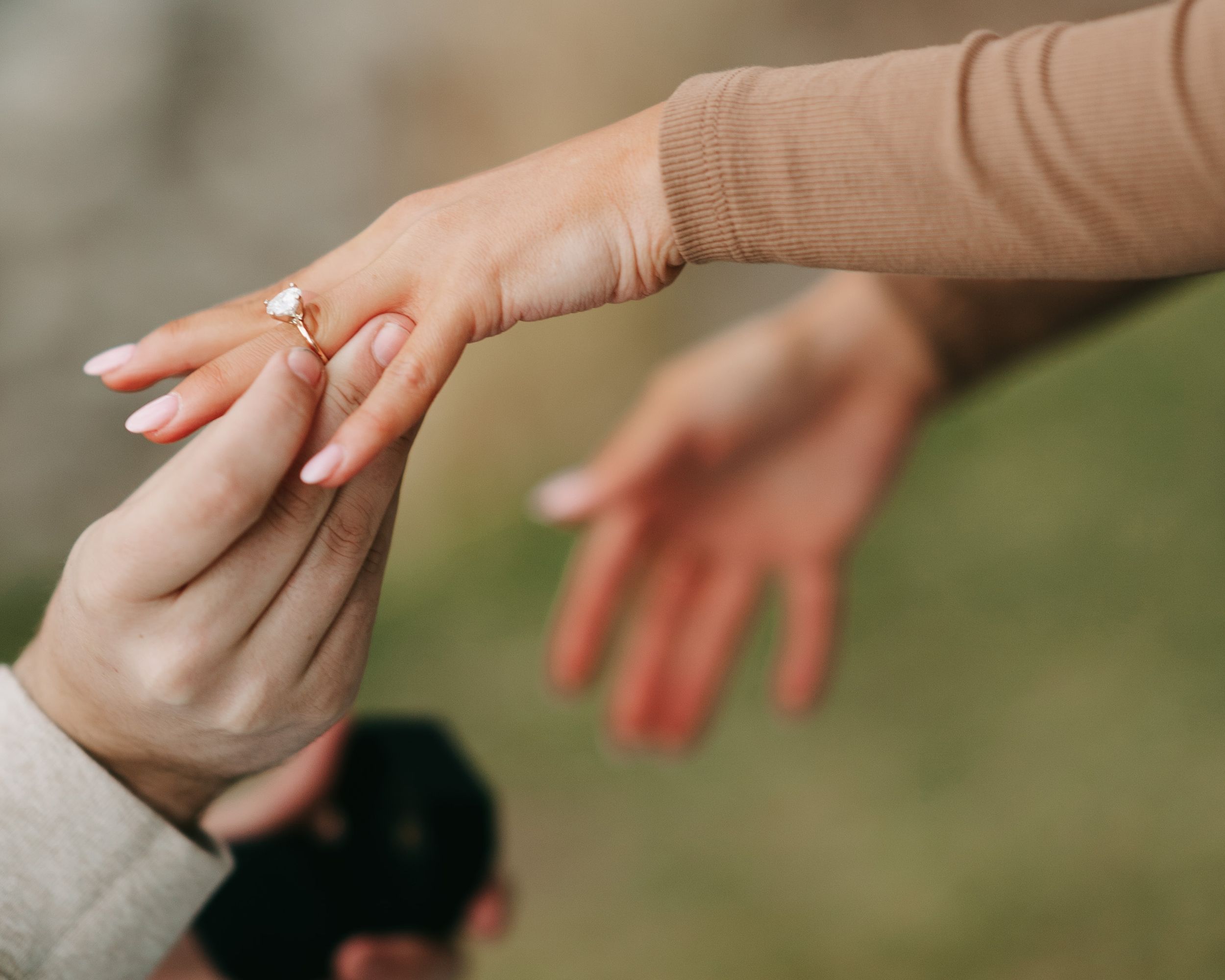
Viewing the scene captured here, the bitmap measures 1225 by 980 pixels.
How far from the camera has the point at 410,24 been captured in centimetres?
169

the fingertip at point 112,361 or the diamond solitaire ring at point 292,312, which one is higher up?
the fingertip at point 112,361

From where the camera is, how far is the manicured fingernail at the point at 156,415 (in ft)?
1.74

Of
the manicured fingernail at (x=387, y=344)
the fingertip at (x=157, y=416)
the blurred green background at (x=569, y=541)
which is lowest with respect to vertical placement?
the blurred green background at (x=569, y=541)

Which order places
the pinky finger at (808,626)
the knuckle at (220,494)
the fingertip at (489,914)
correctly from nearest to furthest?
the knuckle at (220,494)
the fingertip at (489,914)
the pinky finger at (808,626)

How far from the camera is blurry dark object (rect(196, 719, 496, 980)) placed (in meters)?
1.06

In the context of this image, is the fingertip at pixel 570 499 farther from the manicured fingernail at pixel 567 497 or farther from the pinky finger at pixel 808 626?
the pinky finger at pixel 808 626

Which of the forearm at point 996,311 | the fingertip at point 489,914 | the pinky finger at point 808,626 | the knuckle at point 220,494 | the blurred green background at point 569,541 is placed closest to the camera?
the knuckle at point 220,494

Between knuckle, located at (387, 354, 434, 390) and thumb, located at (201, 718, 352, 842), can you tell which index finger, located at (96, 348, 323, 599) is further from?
thumb, located at (201, 718, 352, 842)

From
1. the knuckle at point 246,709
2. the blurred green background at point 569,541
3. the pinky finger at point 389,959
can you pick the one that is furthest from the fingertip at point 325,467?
the blurred green background at point 569,541

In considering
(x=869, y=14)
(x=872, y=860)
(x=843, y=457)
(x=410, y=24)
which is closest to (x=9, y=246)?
(x=410, y=24)

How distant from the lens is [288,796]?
110 centimetres

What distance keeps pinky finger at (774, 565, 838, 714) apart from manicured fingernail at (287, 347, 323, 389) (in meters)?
0.91

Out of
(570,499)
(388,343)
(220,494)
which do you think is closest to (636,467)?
(570,499)

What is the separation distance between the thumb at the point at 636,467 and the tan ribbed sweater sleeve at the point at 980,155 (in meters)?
0.65
